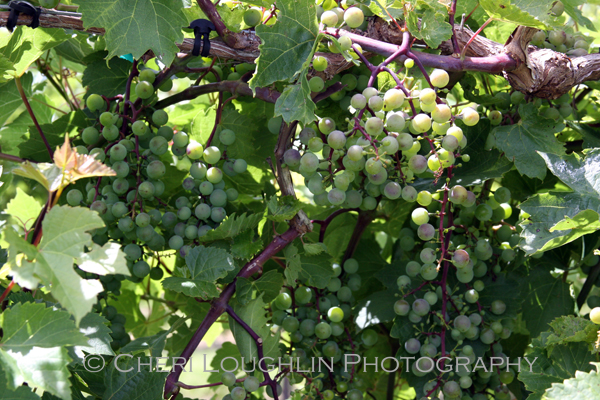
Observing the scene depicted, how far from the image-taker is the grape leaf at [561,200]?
34.1 inches

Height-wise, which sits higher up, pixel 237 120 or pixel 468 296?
pixel 237 120

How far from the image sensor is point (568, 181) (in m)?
0.88

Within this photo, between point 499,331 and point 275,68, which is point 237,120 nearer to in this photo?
point 275,68

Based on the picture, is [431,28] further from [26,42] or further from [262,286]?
[26,42]

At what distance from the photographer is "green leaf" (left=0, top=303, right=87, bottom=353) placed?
0.62m

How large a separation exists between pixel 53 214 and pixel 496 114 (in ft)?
2.89

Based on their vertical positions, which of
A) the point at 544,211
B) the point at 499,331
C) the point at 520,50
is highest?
the point at 520,50

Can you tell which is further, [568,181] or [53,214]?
[568,181]

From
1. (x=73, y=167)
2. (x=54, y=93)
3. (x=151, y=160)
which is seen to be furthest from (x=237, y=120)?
(x=54, y=93)

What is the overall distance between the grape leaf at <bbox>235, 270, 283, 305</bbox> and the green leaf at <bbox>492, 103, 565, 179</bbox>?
0.53m

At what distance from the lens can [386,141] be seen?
79 cm

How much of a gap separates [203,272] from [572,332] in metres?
0.66

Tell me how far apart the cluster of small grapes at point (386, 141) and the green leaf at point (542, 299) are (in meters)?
0.47

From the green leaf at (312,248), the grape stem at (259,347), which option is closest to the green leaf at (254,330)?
the grape stem at (259,347)
